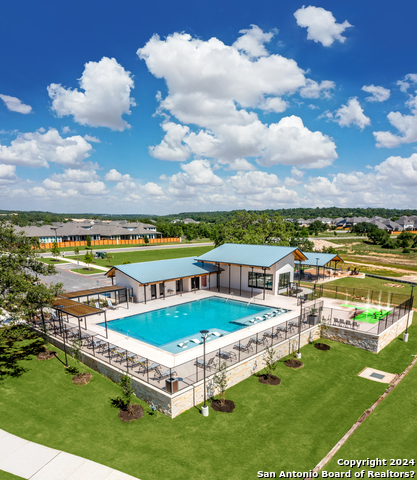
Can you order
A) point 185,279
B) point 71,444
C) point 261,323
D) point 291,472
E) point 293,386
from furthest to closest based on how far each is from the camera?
point 185,279
point 261,323
point 293,386
point 71,444
point 291,472

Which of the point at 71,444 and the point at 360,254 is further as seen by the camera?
the point at 360,254

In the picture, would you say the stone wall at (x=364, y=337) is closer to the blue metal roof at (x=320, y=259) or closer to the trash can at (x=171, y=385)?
the trash can at (x=171, y=385)

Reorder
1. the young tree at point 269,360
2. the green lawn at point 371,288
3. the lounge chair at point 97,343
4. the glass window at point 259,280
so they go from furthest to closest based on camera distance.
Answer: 1. the green lawn at point 371,288
2. the glass window at point 259,280
3. the lounge chair at point 97,343
4. the young tree at point 269,360

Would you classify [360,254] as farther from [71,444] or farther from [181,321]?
[71,444]

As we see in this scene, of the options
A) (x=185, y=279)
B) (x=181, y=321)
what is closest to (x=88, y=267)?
(x=185, y=279)

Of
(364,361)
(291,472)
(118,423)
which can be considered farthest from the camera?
(364,361)

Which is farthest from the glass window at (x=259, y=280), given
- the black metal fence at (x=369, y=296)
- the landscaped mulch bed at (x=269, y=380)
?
the landscaped mulch bed at (x=269, y=380)

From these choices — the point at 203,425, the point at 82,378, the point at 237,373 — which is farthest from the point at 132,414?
the point at 237,373

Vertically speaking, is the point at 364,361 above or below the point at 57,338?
below
